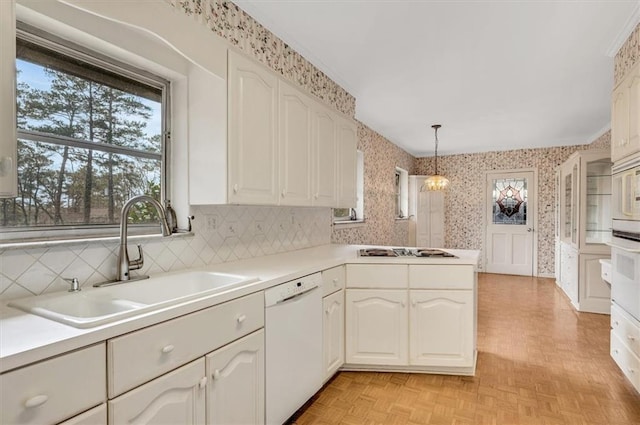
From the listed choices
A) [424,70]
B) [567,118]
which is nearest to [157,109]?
[424,70]

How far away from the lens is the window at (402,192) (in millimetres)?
6855

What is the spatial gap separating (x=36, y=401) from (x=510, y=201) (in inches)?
298

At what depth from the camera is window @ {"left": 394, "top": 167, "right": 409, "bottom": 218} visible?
6855 mm

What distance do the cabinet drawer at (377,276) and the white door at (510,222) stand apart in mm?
5272

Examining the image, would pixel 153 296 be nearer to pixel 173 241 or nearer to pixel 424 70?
pixel 173 241

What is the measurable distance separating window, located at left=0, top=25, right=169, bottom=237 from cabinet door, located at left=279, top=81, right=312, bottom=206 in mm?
765

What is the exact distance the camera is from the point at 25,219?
149cm

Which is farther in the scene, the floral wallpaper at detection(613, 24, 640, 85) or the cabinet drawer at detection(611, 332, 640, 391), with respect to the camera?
the floral wallpaper at detection(613, 24, 640, 85)

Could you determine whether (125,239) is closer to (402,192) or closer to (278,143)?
(278,143)

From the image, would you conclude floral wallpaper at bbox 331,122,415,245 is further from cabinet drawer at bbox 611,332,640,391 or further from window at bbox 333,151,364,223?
cabinet drawer at bbox 611,332,640,391

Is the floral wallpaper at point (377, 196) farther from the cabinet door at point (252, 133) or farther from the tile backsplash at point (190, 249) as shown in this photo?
the cabinet door at point (252, 133)

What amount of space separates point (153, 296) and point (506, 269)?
6.90 metres

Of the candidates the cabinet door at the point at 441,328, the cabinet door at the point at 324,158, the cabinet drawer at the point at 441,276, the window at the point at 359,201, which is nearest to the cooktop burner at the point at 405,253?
the cabinet drawer at the point at 441,276

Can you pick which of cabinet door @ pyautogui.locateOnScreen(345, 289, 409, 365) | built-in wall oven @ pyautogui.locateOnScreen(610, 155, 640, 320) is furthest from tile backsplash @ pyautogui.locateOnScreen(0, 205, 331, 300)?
built-in wall oven @ pyautogui.locateOnScreen(610, 155, 640, 320)
